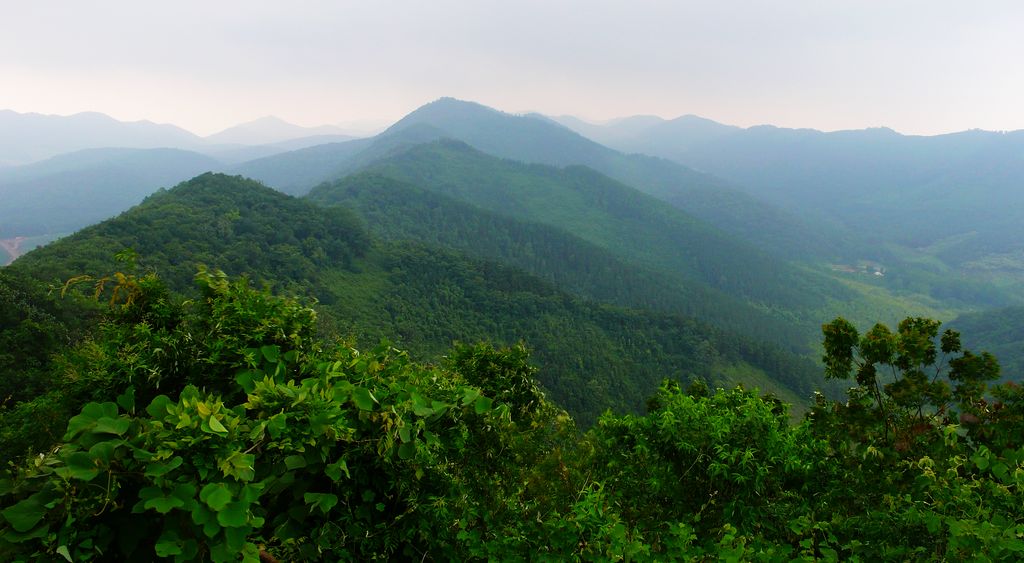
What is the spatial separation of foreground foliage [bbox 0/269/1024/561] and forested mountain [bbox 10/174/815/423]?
185 ft

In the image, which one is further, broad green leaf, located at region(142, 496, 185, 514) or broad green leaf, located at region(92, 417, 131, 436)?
broad green leaf, located at region(92, 417, 131, 436)

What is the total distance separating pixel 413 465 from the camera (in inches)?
152

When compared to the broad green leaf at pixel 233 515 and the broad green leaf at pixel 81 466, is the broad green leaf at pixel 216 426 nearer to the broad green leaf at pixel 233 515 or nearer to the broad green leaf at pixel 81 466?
the broad green leaf at pixel 233 515

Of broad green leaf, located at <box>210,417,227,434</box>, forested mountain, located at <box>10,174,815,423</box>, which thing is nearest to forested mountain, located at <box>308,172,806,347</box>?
forested mountain, located at <box>10,174,815,423</box>

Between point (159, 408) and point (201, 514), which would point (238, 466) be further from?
point (159, 408)

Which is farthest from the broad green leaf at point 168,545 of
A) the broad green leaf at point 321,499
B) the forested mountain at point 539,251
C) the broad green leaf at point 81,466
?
the forested mountain at point 539,251

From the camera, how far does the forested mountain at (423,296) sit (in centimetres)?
7125

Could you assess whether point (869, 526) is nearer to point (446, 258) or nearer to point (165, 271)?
point (165, 271)

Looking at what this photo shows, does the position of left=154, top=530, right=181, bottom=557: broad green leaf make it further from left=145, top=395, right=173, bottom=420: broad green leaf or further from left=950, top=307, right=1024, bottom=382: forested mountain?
left=950, top=307, right=1024, bottom=382: forested mountain

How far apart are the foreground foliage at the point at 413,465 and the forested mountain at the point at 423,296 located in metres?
56.3

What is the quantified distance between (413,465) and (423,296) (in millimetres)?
Answer: 89450

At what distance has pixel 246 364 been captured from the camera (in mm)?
4449

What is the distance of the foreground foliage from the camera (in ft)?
8.55

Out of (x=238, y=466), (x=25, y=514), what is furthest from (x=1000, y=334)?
(x=25, y=514)
